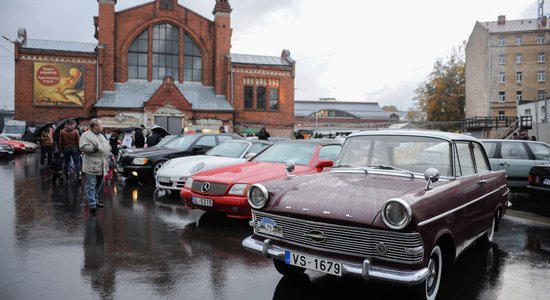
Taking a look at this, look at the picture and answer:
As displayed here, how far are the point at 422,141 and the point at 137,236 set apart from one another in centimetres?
444

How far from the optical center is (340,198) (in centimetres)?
405

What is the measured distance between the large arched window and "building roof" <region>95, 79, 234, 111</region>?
2.40 ft

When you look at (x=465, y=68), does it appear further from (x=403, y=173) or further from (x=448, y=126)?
A: (x=403, y=173)

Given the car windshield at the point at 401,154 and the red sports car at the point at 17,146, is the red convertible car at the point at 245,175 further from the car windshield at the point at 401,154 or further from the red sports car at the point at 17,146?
the red sports car at the point at 17,146

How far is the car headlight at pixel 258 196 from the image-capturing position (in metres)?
4.39

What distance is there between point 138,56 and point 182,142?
26.0m

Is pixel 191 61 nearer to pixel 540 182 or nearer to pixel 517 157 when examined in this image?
pixel 517 157

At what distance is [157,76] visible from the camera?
3722 centimetres

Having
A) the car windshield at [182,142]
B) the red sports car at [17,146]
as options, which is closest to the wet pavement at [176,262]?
the car windshield at [182,142]

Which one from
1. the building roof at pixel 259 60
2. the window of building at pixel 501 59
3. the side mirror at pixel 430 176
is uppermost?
the window of building at pixel 501 59

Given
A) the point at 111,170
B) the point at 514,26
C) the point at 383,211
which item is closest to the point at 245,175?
the point at 383,211

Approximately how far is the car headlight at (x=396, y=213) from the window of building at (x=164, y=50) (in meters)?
35.5

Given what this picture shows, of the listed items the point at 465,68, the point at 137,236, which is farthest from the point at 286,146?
the point at 465,68

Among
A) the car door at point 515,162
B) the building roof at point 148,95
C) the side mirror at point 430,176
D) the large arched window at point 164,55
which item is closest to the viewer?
the side mirror at point 430,176
